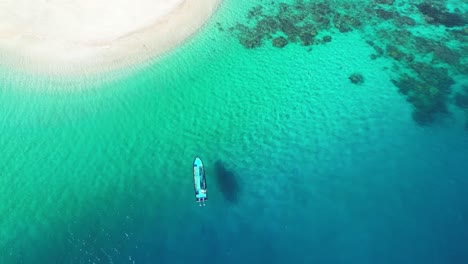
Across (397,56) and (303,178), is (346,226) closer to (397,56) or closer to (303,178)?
(303,178)

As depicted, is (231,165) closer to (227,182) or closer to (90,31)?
(227,182)

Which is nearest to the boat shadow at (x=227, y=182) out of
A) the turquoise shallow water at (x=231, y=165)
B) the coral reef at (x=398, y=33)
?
the turquoise shallow water at (x=231, y=165)

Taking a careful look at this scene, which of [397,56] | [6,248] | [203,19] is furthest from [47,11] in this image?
[397,56]

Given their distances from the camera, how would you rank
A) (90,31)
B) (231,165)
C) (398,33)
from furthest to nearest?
(398,33) → (90,31) → (231,165)

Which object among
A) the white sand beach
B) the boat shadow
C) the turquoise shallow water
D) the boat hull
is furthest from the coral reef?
the boat hull

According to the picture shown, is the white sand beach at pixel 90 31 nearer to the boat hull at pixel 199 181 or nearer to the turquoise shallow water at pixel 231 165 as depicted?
the turquoise shallow water at pixel 231 165

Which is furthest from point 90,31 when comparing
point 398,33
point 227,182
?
point 398,33
